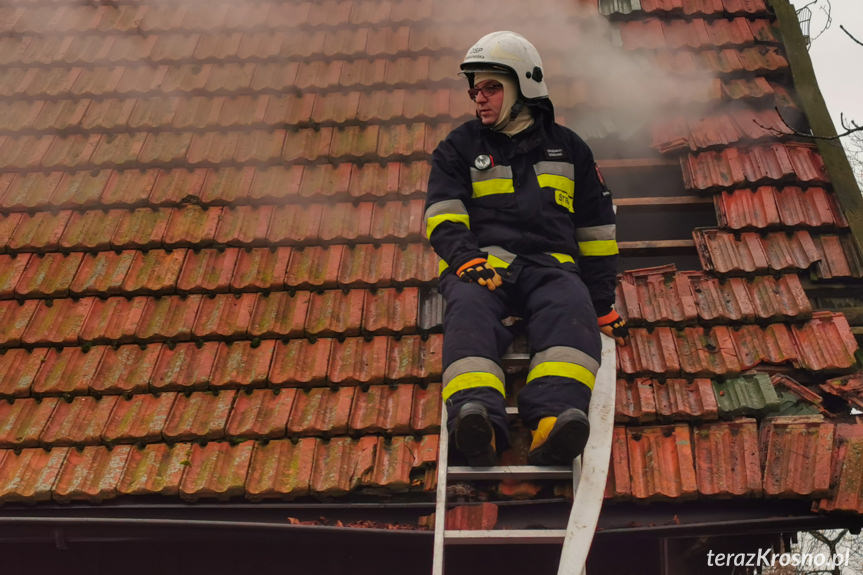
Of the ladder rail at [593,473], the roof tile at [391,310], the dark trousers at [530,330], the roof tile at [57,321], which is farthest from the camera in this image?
the roof tile at [57,321]

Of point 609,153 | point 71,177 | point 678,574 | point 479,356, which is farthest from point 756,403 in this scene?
point 71,177

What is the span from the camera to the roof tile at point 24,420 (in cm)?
299

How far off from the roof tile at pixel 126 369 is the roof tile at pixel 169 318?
68 mm

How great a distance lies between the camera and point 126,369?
3.19 meters

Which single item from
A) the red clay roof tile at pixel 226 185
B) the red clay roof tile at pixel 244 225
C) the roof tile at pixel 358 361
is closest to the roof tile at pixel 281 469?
the roof tile at pixel 358 361

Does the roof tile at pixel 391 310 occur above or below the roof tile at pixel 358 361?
above

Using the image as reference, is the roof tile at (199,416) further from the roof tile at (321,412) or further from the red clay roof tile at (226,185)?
the red clay roof tile at (226,185)

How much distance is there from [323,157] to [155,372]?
153 centimetres

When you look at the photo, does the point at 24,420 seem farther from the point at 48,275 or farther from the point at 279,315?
the point at 279,315

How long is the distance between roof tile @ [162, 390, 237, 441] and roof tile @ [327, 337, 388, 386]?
0.47m

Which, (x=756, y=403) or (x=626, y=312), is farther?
(x=626, y=312)

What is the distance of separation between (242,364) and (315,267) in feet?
2.08

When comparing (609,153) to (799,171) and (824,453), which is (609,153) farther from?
(824,453)

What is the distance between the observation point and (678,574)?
122 inches
